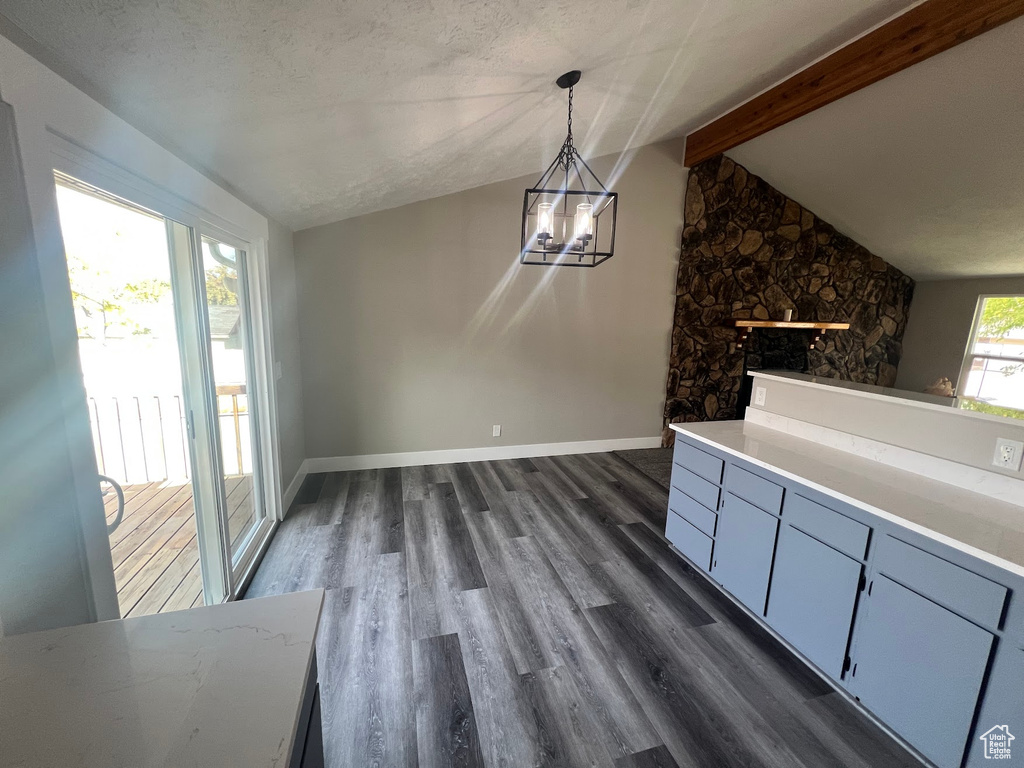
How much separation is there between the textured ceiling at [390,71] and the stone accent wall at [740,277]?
1345mm

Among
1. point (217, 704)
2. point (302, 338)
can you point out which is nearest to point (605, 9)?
point (217, 704)

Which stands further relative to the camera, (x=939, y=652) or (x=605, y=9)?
(x=605, y=9)

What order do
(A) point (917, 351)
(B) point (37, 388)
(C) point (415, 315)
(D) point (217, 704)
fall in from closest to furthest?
(D) point (217, 704)
(B) point (37, 388)
(C) point (415, 315)
(A) point (917, 351)

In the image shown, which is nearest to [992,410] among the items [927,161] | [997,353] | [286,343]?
[927,161]

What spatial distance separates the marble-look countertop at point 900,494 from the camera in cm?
130

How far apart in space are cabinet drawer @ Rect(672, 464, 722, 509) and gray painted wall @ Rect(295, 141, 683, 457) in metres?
1.80

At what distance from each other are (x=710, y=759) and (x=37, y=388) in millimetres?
2280

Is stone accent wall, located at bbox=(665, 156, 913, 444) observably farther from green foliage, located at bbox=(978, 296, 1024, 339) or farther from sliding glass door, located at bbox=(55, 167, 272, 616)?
sliding glass door, located at bbox=(55, 167, 272, 616)

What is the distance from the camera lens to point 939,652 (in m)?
1.35

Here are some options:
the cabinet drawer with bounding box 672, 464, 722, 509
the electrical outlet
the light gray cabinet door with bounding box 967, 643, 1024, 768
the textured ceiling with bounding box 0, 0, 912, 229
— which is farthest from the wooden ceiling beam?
the light gray cabinet door with bounding box 967, 643, 1024, 768

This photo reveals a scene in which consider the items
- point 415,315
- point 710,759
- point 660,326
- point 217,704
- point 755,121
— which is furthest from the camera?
point 660,326

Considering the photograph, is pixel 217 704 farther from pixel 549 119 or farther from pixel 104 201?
pixel 549 119

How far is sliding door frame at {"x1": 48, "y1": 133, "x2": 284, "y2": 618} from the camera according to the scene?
Answer: 3.87 ft

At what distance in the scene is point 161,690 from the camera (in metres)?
0.72
